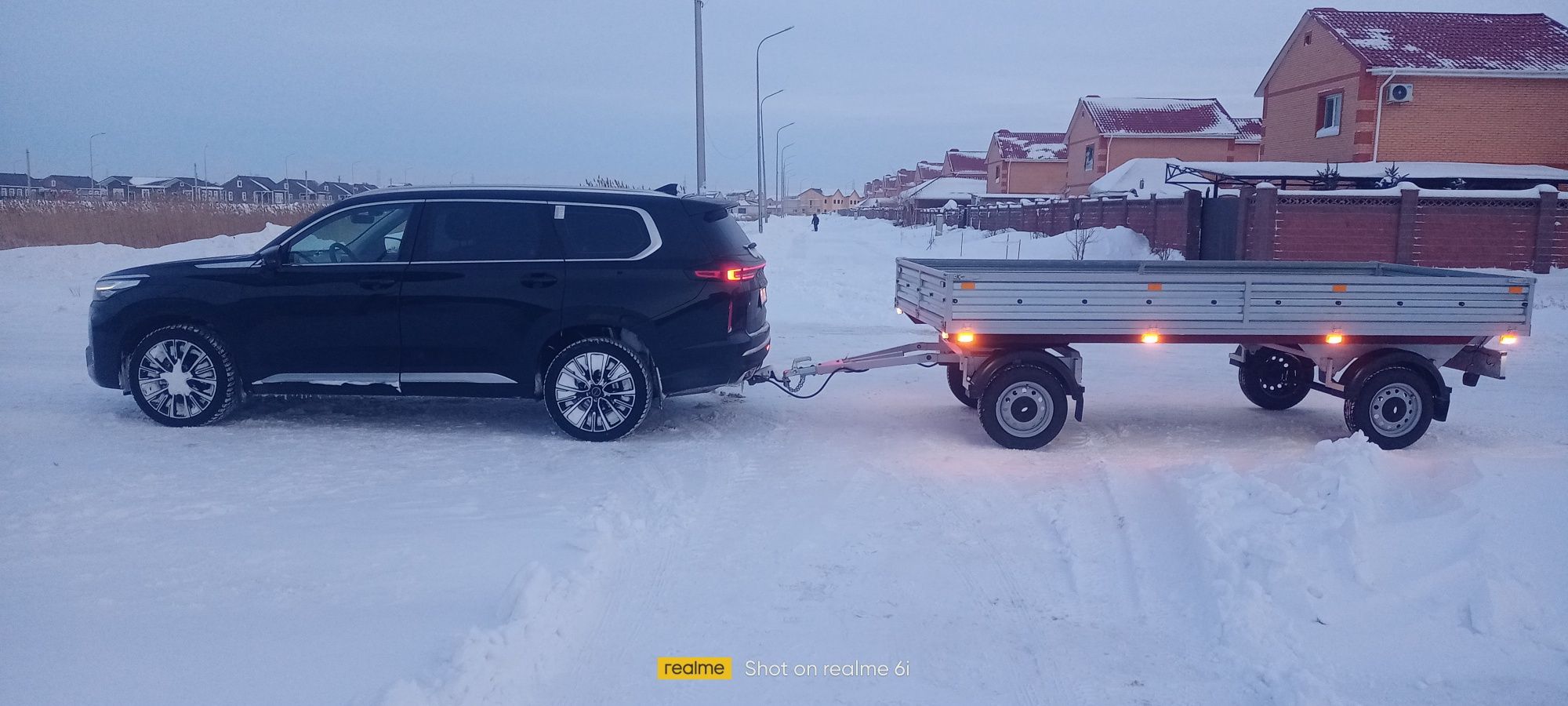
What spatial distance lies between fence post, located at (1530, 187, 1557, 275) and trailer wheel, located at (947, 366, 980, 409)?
19.2 m

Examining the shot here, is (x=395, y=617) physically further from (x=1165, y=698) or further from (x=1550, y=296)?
(x=1550, y=296)

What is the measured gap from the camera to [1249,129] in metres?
50.8

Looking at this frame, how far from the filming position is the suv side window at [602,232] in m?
7.79

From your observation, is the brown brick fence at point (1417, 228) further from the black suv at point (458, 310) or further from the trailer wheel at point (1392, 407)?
the black suv at point (458, 310)

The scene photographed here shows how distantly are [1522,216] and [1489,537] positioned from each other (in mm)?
20842

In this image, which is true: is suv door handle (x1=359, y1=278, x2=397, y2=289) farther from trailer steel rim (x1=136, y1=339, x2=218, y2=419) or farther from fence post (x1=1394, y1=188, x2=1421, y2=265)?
fence post (x1=1394, y1=188, x2=1421, y2=265)

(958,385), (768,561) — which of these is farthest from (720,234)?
(768,561)

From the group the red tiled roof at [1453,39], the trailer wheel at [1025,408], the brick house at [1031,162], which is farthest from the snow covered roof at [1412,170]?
the brick house at [1031,162]

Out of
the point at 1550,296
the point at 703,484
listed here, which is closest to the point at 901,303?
the point at 703,484

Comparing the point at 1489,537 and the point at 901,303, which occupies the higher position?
the point at 901,303

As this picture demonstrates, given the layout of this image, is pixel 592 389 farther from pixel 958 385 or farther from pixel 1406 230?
pixel 1406 230

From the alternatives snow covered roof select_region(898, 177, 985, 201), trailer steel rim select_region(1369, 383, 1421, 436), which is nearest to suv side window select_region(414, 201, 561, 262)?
trailer steel rim select_region(1369, 383, 1421, 436)

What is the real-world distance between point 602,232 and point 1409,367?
20.7 feet

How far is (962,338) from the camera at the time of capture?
7648mm
